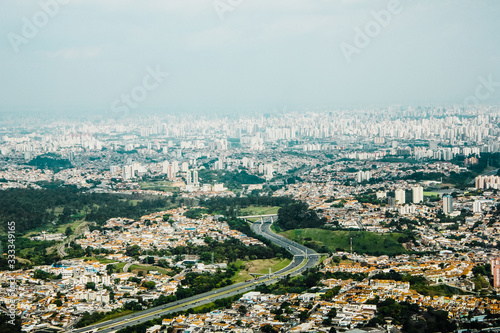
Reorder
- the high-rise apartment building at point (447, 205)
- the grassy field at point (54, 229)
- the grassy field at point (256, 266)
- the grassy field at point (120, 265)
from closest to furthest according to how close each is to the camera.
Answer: the grassy field at point (256, 266)
the grassy field at point (120, 265)
the grassy field at point (54, 229)
the high-rise apartment building at point (447, 205)

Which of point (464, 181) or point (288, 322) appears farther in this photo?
point (464, 181)

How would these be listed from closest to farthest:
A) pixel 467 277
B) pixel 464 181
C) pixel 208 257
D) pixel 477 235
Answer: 1. pixel 467 277
2. pixel 208 257
3. pixel 477 235
4. pixel 464 181

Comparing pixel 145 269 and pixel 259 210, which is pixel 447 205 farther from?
pixel 145 269

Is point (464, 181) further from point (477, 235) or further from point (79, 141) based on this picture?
point (79, 141)

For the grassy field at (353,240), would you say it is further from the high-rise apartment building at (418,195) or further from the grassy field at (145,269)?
the high-rise apartment building at (418,195)

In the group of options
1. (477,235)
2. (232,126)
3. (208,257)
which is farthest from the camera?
(232,126)

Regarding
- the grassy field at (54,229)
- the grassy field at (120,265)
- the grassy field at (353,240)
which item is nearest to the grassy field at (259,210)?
the grassy field at (353,240)

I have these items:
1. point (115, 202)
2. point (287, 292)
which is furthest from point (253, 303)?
point (115, 202)

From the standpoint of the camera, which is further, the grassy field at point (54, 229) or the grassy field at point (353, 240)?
the grassy field at point (54, 229)
